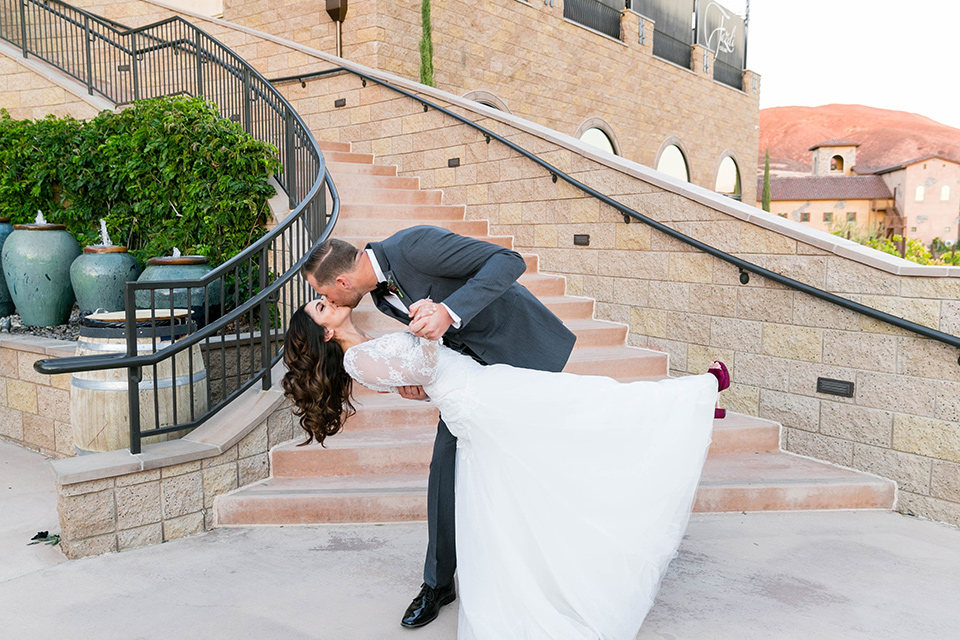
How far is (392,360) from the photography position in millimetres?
2326

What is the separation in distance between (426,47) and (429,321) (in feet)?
32.1

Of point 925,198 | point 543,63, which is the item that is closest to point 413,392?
point 543,63

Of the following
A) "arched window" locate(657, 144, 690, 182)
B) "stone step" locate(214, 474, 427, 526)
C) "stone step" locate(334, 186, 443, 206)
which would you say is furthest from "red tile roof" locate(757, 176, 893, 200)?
"stone step" locate(214, 474, 427, 526)

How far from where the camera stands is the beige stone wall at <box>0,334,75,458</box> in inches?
199

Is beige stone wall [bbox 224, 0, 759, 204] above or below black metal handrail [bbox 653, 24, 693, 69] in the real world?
below

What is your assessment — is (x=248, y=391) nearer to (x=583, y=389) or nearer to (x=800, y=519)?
(x=583, y=389)

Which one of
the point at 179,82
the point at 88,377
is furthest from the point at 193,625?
the point at 179,82

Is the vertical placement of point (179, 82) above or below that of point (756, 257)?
above

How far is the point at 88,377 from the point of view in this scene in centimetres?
370

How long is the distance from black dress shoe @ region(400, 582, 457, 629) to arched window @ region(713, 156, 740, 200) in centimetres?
1937

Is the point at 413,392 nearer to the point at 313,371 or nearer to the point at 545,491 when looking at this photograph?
the point at 313,371

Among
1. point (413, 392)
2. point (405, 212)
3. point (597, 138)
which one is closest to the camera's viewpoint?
point (413, 392)

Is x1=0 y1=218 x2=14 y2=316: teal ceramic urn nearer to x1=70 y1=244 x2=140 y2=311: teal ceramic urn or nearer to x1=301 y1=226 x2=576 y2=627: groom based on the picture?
x1=70 y1=244 x2=140 y2=311: teal ceramic urn

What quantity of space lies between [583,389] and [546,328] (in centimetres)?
35
